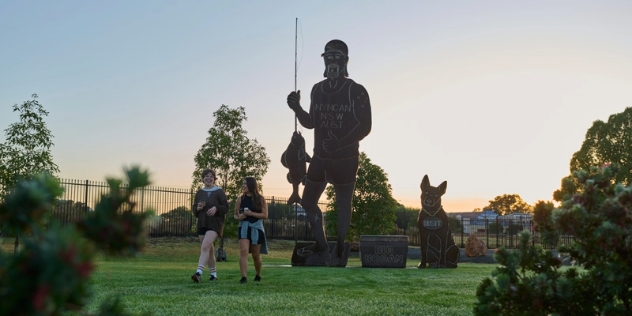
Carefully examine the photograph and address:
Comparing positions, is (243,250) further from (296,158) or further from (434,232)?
(296,158)

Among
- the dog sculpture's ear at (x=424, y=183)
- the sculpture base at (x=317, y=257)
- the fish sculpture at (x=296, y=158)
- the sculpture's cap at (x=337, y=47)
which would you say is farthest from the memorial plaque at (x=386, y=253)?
the sculpture's cap at (x=337, y=47)

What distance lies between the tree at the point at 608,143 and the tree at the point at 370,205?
15979 millimetres

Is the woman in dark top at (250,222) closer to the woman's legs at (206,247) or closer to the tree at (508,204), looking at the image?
the woman's legs at (206,247)

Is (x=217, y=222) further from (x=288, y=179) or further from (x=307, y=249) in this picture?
(x=288, y=179)

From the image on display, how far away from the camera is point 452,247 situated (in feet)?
Answer: 54.2

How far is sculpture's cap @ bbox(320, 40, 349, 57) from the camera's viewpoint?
17156mm

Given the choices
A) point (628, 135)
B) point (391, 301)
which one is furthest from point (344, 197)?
point (628, 135)

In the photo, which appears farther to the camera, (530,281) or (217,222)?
(217,222)

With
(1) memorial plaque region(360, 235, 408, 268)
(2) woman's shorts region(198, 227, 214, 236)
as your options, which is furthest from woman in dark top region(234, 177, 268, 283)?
(1) memorial plaque region(360, 235, 408, 268)

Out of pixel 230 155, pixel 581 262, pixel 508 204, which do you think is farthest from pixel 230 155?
pixel 508 204

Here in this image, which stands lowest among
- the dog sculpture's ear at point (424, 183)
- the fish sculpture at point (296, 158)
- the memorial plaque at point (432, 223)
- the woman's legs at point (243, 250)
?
the woman's legs at point (243, 250)

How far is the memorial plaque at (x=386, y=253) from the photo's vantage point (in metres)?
16.4

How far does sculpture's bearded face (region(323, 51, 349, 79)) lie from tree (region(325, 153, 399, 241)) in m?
12.1

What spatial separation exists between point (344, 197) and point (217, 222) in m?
7.80
